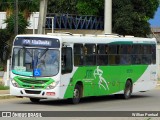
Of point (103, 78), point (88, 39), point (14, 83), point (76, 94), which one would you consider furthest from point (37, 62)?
point (103, 78)

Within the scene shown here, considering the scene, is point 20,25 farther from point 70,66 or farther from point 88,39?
point 70,66

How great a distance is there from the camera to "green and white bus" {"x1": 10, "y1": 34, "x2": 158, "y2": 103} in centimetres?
2148

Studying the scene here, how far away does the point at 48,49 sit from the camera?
71.3 feet

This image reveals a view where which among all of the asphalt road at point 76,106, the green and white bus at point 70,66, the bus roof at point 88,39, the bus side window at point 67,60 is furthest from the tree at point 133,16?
the bus side window at point 67,60

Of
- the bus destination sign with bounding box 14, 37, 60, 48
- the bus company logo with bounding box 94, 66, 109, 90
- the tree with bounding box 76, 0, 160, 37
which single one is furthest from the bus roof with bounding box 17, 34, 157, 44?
the tree with bounding box 76, 0, 160, 37

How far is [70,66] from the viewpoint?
2214cm

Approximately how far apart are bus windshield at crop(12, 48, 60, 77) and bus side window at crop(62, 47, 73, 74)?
12.4 inches

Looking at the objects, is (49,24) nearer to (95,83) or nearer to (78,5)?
(78,5)

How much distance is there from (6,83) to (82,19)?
2642 cm

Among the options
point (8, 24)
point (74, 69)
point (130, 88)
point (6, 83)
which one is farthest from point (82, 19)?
point (74, 69)

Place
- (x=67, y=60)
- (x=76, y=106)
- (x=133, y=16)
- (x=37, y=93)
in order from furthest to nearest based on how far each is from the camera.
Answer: (x=133, y=16), (x=67, y=60), (x=76, y=106), (x=37, y=93)

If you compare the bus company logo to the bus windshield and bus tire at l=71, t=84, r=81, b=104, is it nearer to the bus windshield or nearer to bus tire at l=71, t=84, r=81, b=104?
bus tire at l=71, t=84, r=81, b=104

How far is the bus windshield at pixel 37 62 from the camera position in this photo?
21.5 metres

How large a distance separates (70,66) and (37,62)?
1317 mm
